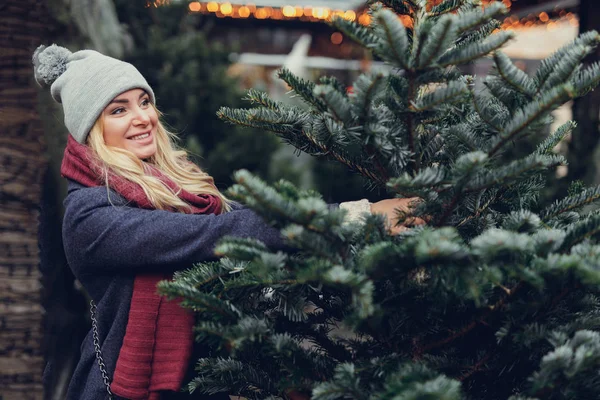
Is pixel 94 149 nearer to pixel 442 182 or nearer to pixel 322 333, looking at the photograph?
pixel 322 333

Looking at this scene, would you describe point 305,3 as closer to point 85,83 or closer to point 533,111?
point 85,83

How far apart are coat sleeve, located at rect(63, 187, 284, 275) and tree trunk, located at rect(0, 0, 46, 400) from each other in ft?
3.13

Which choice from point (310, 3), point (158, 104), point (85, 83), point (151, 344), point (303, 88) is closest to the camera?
point (303, 88)

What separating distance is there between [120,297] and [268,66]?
7.88 metres

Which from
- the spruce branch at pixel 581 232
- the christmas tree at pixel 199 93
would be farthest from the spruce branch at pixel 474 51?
the christmas tree at pixel 199 93

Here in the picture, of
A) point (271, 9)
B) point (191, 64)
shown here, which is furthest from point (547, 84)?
point (271, 9)

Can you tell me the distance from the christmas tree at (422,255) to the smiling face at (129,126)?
0.54 m

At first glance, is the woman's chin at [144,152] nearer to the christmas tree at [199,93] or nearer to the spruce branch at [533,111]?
the spruce branch at [533,111]

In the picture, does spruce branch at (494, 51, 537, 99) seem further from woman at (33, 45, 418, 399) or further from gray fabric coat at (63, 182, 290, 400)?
gray fabric coat at (63, 182, 290, 400)

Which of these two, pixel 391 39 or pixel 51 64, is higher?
pixel 391 39

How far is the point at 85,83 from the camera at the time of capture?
1864 millimetres

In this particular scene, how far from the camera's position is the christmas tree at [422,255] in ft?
3.36

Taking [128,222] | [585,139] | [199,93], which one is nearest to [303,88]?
[128,222]

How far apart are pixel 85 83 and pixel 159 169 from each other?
0.36 meters
